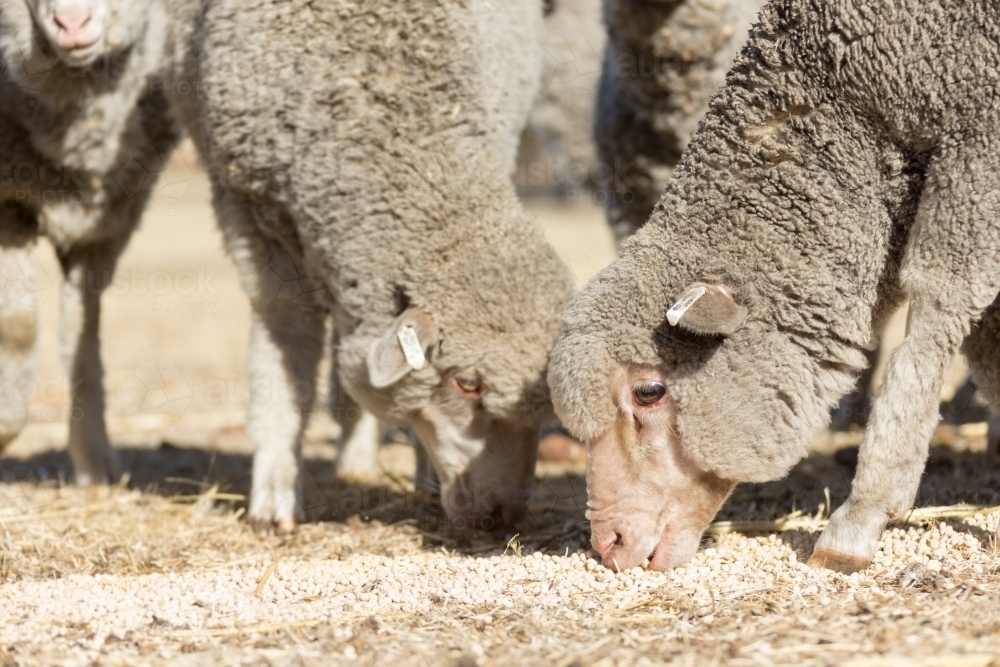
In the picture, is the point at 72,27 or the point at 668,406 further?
the point at 72,27

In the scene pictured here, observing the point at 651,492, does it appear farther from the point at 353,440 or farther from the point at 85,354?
the point at 85,354

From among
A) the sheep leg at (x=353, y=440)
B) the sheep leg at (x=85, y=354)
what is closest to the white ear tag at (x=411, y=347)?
the sheep leg at (x=353, y=440)

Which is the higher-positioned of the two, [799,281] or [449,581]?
[799,281]

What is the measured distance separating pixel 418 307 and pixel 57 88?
2290 mm

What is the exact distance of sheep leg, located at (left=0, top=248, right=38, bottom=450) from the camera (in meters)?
5.71

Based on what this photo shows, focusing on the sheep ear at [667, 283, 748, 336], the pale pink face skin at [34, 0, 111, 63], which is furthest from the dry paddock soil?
the pale pink face skin at [34, 0, 111, 63]

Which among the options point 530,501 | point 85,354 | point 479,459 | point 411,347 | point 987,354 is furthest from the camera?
point 85,354

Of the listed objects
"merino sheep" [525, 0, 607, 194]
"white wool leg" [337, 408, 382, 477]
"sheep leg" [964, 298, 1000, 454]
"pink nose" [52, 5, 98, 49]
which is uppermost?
"merino sheep" [525, 0, 607, 194]

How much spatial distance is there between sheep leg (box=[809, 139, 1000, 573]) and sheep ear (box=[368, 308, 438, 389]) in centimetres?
170

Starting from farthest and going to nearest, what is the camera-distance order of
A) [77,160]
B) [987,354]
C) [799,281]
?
[77,160] → [987,354] → [799,281]

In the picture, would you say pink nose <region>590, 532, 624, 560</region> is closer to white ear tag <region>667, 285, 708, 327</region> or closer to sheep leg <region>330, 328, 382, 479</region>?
white ear tag <region>667, 285, 708, 327</region>

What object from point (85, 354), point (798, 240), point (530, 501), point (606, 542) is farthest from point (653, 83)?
point (85, 354)

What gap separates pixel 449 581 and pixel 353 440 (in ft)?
9.46

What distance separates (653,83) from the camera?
6293 millimetres
